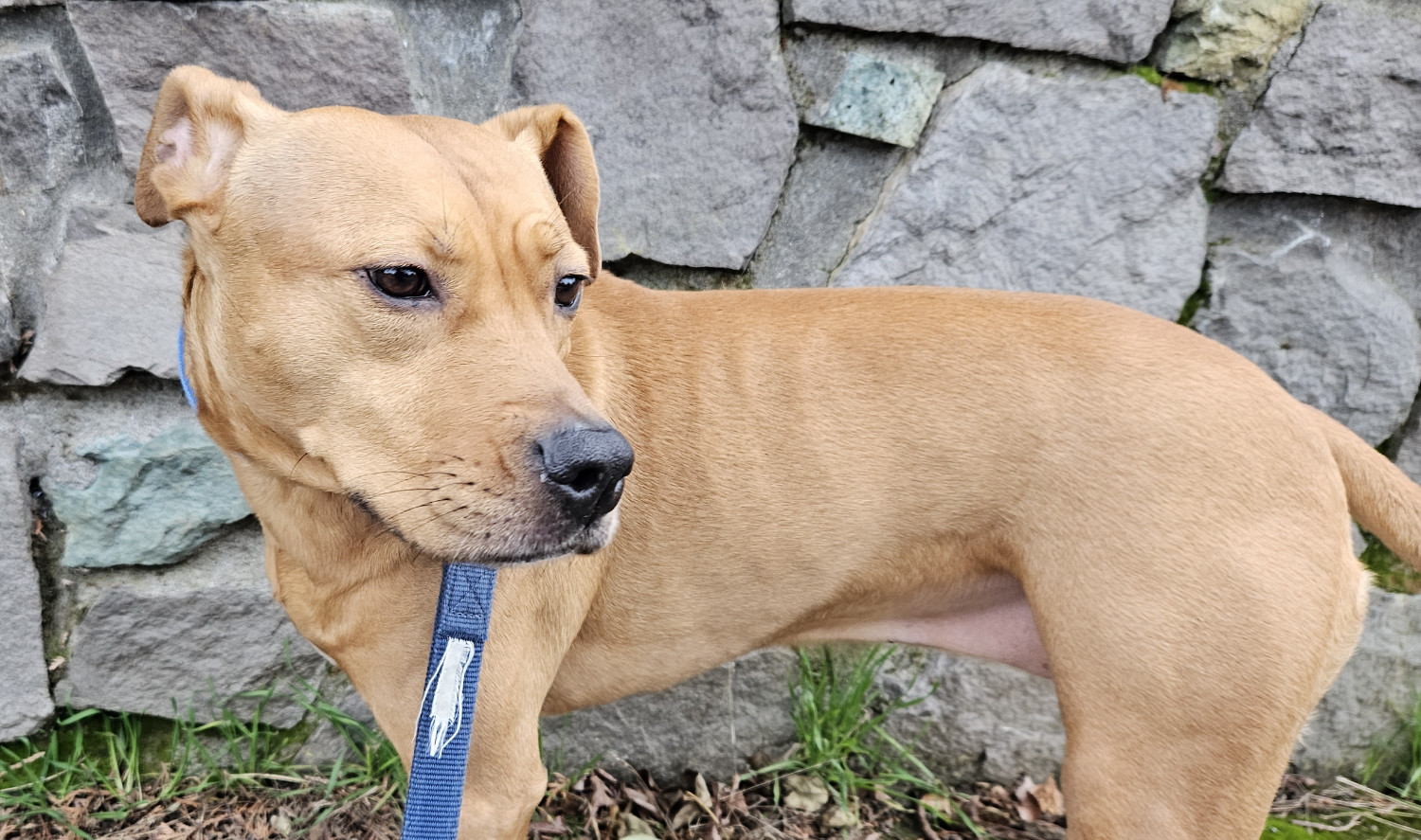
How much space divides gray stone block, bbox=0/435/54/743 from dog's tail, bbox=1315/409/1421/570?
3.22 meters

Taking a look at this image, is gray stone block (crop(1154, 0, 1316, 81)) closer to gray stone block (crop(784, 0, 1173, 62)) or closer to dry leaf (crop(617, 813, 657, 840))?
gray stone block (crop(784, 0, 1173, 62))

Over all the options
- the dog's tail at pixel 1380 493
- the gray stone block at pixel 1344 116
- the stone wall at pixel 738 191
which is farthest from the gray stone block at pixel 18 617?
the gray stone block at pixel 1344 116

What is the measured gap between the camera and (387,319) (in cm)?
167

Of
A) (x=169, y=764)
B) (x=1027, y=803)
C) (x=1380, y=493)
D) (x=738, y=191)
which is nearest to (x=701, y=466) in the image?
(x=738, y=191)

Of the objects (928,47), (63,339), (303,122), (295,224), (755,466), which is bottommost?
(63,339)

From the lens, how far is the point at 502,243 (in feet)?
5.86

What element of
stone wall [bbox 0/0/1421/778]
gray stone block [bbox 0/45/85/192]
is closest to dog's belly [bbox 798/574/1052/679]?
stone wall [bbox 0/0/1421/778]

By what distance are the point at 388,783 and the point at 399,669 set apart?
3.80ft

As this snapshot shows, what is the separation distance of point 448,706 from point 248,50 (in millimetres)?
1706

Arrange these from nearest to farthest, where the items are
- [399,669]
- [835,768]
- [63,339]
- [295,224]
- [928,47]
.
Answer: [295,224] < [399,669] < [63,339] < [928,47] < [835,768]

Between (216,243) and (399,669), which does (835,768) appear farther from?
→ (216,243)

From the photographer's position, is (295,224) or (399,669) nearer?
(295,224)

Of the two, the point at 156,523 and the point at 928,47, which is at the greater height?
the point at 928,47

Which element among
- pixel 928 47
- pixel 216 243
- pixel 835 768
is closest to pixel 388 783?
pixel 835 768
